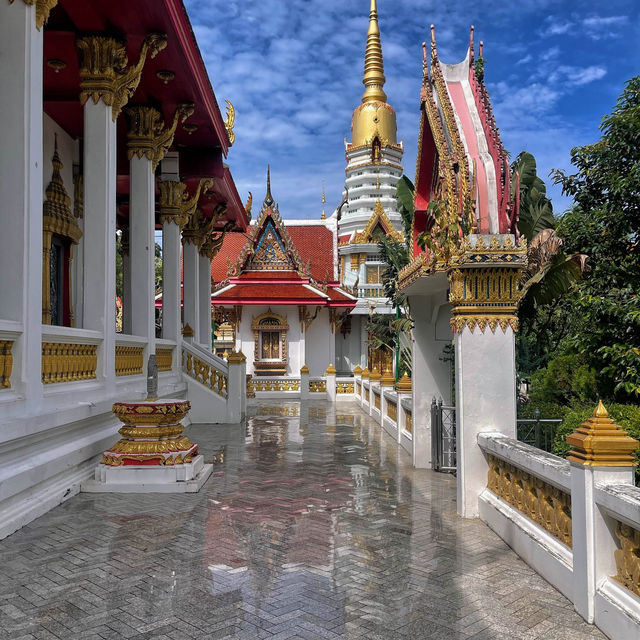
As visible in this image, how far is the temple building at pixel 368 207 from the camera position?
29625mm

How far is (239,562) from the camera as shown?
464 centimetres

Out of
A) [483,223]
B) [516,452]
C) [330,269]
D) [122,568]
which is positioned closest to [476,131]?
[483,223]

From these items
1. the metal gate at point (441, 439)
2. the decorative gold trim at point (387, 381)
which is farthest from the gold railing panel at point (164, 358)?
the metal gate at point (441, 439)

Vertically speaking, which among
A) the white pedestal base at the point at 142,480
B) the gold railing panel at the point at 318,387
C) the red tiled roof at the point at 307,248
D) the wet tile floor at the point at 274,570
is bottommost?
the wet tile floor at the point at 274,570

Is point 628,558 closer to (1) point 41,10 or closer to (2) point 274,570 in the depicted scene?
(2) point 274,570

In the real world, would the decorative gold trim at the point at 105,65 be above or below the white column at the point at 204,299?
above

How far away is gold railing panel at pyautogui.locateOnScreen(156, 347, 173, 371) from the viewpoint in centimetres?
1143

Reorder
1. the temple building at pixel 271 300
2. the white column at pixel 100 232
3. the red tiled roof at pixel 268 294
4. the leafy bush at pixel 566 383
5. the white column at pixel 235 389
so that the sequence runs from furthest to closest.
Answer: the temple building at pixel 271 300
the red tiled roof at pixel 268 294
the white column at pixel 235 389
the leafy bush at pixel 566 383
the white column at pixel 100 232

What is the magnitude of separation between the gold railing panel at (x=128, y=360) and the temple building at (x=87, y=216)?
4 centimetres

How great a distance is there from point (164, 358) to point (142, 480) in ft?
16.8

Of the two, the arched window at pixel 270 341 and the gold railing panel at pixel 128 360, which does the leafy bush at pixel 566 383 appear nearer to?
the gold railing panel at pixel 128 360

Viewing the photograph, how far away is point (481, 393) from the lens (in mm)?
6176

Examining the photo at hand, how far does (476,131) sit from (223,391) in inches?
351

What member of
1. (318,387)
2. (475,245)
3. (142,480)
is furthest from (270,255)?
(475,245)
